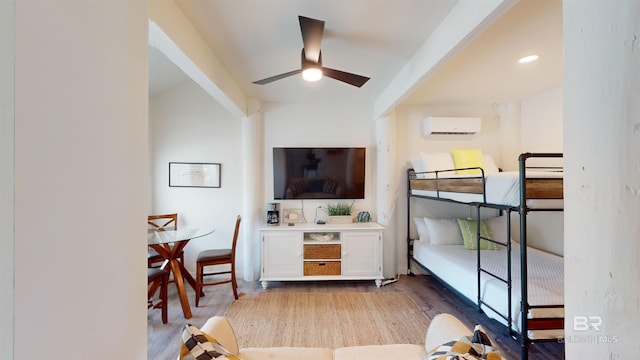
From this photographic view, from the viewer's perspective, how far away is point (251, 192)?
3.70 m

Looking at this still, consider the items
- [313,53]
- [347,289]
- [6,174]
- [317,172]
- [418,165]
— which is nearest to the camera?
[6,174]

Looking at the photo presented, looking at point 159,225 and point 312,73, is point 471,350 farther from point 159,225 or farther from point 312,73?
point 159,225

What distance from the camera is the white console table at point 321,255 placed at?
3.42 metres

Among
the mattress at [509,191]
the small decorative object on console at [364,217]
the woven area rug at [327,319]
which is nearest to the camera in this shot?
the mattress at [509,191]

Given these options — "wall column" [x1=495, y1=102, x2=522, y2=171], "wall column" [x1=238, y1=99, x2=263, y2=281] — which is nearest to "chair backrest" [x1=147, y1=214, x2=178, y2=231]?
"wall column" [x1=238, y1=99, x2=263, y2=281]

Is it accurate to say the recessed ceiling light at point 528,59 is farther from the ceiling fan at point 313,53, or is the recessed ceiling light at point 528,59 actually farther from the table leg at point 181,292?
the table leg at point 181,292

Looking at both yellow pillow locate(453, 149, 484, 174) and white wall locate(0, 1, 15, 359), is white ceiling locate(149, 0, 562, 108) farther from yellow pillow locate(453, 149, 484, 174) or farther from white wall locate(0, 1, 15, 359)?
white wall locate(0, 1, 15, 359)

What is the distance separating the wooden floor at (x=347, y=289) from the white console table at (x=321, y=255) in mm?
148

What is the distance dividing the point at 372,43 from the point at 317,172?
190cm

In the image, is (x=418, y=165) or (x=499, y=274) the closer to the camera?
(x=499, y=274)

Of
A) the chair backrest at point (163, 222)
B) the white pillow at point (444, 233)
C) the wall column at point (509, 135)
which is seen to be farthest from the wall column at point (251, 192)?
the wall column at point (509, 135)

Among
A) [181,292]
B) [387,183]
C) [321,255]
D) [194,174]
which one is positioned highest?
[194,174]

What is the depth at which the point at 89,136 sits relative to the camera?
0.55m

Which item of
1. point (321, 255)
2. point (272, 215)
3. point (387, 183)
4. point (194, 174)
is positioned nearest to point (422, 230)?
point (387, 183)
